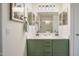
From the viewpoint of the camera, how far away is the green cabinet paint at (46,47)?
162 centimetres

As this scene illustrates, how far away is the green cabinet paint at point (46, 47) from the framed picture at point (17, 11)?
0.28m

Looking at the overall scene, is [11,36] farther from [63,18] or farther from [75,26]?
[75,26]

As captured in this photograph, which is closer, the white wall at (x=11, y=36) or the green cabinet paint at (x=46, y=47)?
the white wall at (x=11, y=36)

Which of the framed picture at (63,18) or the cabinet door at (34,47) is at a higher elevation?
the framed picture at (63,18)

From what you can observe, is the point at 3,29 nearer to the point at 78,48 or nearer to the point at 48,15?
the point at 48,15

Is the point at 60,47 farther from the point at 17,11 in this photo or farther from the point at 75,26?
the point at 17,11

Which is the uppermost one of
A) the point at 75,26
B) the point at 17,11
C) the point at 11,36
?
the point at 17,11

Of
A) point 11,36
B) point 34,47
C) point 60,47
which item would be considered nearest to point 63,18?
point 60,47

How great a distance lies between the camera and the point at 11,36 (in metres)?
1.56

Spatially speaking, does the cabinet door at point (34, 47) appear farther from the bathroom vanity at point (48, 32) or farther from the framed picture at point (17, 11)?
the framed picture at point (17, 11)

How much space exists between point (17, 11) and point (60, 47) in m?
0.66

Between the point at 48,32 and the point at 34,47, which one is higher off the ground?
the point at 48,32

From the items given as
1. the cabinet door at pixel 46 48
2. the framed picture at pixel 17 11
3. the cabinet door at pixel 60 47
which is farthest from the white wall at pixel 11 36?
the cabinet door at pixel 60 47

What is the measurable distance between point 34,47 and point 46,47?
141 millimetres
